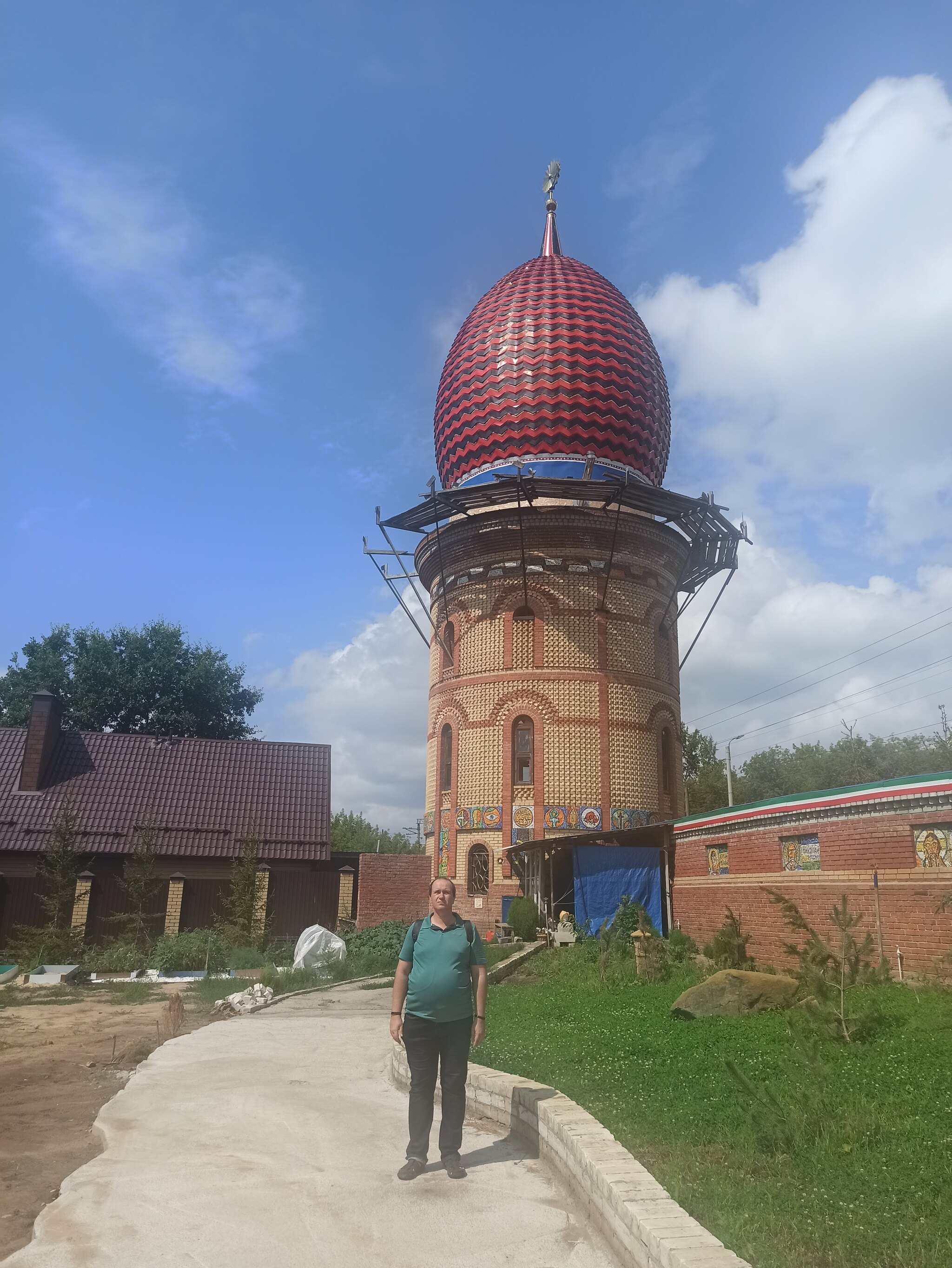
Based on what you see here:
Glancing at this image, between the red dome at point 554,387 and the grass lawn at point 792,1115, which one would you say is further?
the red dome at point 554,387

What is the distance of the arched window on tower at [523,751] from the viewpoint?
24188mm

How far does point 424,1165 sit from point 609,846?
51.6 feet

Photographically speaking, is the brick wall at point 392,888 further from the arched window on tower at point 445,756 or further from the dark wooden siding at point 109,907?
the dark wooden siding at point 109,907

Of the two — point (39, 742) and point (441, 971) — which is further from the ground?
point (39, 742)

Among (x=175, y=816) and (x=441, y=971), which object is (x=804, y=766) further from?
(x=441, y=971)

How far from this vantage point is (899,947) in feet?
39.6

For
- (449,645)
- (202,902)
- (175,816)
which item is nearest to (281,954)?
(202,902)

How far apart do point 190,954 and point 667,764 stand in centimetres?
1358

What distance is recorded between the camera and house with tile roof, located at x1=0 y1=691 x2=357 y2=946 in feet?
83.4

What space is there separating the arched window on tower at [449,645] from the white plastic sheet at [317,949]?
8.40 meters

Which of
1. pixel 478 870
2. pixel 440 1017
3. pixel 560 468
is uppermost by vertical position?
pixel 560 468

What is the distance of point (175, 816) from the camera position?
27266 millimetres

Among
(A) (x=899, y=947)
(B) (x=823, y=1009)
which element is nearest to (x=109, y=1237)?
(B) (x=823, y=1009)

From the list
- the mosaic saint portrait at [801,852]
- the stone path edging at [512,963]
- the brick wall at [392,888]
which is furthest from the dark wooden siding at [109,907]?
the mosaic saint portrait at [801,852]
